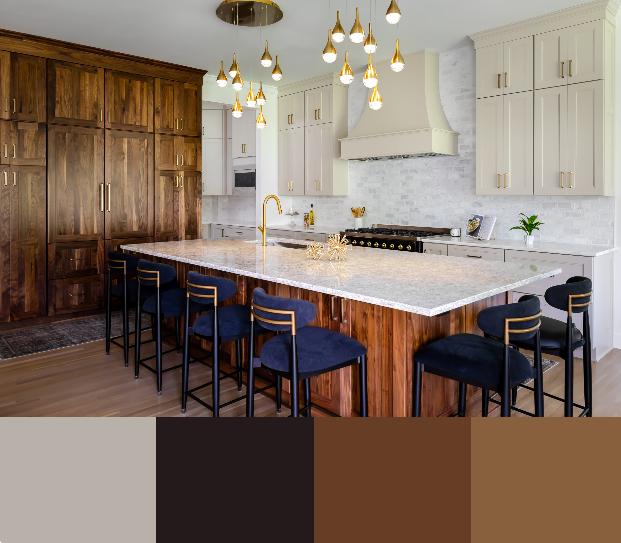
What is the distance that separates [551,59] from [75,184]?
4.93 meters

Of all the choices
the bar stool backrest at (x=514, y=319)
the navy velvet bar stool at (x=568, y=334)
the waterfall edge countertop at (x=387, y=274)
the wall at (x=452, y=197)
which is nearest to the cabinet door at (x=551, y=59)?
the wall at (x=452, y=197)

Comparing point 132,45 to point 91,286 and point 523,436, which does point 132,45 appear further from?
point 523,436

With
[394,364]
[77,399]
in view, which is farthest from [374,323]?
[77,399]

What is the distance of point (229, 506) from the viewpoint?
2.13 ft

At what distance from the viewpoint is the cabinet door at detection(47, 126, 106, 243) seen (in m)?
5.19

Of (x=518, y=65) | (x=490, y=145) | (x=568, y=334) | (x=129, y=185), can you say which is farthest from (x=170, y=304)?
(x=518, y=65)

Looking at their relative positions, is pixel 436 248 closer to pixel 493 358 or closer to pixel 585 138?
pixel 585 138

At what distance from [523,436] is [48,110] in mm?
5674

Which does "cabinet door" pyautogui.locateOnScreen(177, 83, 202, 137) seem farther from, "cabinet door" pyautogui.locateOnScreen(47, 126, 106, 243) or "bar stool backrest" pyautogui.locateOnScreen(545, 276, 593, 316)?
"bar stool backrest" pyautogui.locateOnScreen(545, 276, 593, 316)

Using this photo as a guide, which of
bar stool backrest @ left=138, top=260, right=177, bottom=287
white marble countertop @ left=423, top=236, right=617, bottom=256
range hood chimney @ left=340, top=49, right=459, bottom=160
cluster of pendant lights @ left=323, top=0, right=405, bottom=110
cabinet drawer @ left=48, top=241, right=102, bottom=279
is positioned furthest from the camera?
range hood chimney @ left=340, top=49, right=459, bottom=160

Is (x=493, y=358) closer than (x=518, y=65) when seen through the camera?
Yes

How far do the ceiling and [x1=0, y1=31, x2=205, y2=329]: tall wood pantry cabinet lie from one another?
27 cm

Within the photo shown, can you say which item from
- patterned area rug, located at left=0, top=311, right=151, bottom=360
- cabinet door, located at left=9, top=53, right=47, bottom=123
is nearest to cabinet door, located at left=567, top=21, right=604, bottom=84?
patterned area rug, located at left=0, top=311, right=151, bottom=360

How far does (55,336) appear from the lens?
189 inches
